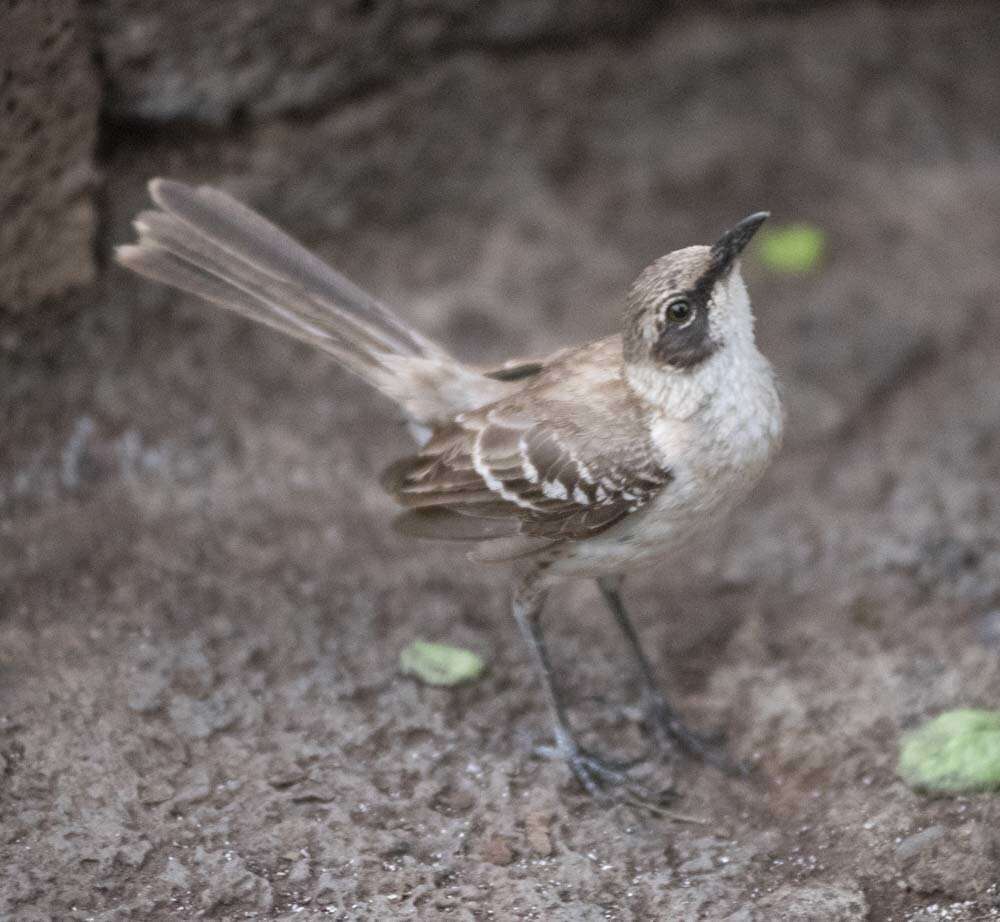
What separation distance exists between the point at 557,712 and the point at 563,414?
1051mm

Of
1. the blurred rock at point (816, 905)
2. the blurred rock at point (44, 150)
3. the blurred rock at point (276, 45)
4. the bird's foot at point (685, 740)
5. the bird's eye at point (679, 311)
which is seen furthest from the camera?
the blurred rock at point (276, 45)

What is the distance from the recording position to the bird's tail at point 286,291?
4.77 metres

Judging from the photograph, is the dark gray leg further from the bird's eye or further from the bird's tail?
the bird's eye

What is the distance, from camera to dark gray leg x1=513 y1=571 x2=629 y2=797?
4512mm

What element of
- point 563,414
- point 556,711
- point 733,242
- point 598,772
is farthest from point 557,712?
point 733,242

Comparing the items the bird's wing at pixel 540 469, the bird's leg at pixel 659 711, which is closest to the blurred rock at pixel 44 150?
the bird's wing at pixel 540 469

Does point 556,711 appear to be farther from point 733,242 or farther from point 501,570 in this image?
point 733,242

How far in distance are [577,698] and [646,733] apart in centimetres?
30

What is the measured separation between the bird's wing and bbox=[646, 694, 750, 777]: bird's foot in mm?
805

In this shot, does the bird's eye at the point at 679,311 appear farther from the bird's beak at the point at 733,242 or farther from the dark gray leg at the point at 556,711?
the dark gray leg at the point at 556,711

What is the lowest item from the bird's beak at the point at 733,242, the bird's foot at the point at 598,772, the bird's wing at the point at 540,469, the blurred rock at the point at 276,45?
the bird's foot at the point at 598,772

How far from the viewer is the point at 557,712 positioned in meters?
4.64

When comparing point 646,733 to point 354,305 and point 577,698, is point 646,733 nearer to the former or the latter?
point 577,698

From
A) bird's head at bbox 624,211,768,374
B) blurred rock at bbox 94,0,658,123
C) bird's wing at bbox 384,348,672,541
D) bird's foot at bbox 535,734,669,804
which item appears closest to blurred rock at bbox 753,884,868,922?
bird's foot at bbox 535,734,669,804
